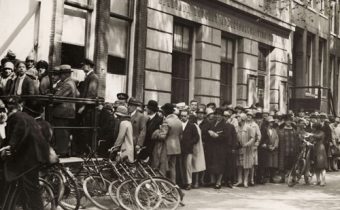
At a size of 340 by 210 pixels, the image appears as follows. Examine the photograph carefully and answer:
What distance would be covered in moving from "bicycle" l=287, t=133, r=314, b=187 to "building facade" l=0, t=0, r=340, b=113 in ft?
9.18

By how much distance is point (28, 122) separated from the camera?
7113mm

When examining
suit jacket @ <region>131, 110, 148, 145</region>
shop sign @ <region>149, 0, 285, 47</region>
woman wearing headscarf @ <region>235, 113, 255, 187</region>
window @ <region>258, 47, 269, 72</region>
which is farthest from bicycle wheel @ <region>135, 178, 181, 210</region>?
window @ <region>258, 47, 269, 72</region>

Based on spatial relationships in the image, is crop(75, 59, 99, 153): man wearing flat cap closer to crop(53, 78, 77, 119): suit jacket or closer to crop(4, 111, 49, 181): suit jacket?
crop(53, 78, 77, 119): suit jacket

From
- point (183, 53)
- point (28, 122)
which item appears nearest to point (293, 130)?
point (183, 53)

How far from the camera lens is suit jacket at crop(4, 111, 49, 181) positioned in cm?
703

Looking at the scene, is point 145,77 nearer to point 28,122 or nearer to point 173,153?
point 173,153

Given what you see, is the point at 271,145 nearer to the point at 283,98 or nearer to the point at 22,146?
the point at 283,98

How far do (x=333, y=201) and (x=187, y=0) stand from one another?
27.8 ft

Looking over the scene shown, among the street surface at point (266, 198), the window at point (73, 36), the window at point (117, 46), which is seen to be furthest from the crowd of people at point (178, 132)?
the window at point (117, 46)

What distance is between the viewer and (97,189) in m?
9.40

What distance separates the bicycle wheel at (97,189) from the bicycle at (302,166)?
22.1 ft

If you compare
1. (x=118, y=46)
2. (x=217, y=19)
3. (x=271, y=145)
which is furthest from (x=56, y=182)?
(x=217, y=19)

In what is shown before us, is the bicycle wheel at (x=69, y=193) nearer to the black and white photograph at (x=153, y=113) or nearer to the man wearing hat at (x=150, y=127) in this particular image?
the black and white photograph at (x=153, y=113)

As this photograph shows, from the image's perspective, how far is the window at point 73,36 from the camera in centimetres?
1321
